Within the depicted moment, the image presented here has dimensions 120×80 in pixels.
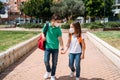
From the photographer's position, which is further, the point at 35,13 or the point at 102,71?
the point at 35,13

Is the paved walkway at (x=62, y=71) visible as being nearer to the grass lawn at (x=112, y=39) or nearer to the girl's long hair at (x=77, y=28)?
the girl's long hair at (x=77, y=28)

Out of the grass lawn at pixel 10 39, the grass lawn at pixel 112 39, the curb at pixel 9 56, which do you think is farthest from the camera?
the grass lawn at pixel 112 39

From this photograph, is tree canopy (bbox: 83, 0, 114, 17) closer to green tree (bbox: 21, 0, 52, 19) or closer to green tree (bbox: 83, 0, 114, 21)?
green tree (bbox: 83, 0, 114, 21)

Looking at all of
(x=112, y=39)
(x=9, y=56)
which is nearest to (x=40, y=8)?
(x=112, y=39)

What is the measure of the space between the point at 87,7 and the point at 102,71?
151 ft

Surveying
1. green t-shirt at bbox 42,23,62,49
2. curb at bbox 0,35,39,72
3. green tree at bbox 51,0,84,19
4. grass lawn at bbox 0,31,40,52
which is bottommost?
grass lawn at bbox 0,31,40,52

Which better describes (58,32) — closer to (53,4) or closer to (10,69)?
(10,69)

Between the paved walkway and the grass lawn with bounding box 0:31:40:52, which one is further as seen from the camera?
the grass lawn with bounding box 0:31:40:52

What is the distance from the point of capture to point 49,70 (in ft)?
27.2

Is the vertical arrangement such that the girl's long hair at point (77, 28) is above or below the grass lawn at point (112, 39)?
above

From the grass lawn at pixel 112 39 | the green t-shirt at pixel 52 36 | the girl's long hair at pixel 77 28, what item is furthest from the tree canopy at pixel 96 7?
the girl's long hair at pixel 77 28

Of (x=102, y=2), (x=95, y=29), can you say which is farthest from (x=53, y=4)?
(x=95, y=29)

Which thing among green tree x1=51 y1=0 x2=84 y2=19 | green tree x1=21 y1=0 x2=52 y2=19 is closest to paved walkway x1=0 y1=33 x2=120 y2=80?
green tree x1=51 y1=0 x2=84 y2=19

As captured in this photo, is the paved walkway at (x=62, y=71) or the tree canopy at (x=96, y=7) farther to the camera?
the tree canopy at (x=96, y=7)
